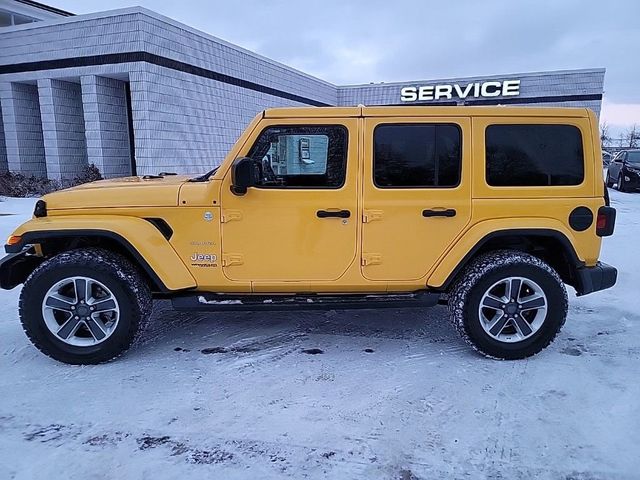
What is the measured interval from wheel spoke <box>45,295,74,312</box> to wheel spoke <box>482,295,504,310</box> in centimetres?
315

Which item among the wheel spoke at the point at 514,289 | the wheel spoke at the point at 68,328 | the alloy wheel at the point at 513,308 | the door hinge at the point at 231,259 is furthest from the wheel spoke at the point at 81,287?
the wheel spoke at the point at 514,289

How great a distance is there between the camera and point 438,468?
96.1 inches

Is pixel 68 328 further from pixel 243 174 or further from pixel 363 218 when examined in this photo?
pixel 363 218

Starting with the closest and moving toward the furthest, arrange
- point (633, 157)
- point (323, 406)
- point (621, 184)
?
point (323, 406) → point (621, 184) → point (633, 157)

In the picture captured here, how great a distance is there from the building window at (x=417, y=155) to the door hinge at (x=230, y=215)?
1.09 m

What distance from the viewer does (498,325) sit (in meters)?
3.66

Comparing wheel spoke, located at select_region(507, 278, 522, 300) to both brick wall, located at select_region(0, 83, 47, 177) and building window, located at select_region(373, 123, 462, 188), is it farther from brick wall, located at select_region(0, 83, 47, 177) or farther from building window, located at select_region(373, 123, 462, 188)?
brick wall, located at select_region(0, 83, 47, 177)

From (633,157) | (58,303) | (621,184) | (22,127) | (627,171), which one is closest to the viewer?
(58,303)

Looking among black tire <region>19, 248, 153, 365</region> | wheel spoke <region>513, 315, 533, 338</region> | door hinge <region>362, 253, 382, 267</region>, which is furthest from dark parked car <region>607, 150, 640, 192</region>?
black tire <region>19, 248, 153, 365</region>

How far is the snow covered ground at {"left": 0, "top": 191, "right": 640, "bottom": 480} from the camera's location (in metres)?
2.47

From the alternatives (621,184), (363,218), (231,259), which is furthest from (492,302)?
(621,184)

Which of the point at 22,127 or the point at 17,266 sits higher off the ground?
the point at 22,127

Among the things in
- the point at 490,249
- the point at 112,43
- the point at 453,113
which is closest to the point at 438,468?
the point at 490,249

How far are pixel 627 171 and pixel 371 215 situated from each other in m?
19.4
